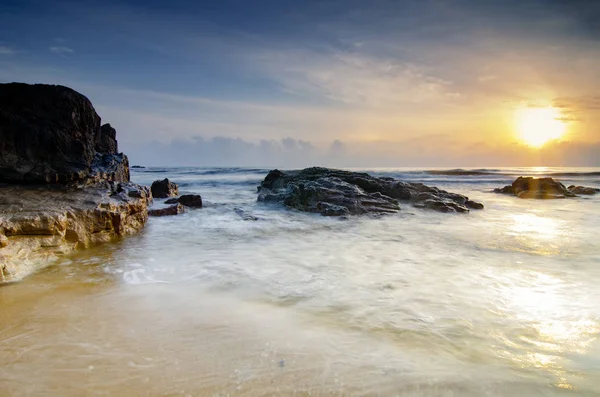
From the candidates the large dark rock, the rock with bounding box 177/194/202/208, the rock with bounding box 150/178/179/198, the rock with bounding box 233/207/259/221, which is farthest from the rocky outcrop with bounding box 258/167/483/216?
the large dark rock

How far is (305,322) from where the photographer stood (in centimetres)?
275

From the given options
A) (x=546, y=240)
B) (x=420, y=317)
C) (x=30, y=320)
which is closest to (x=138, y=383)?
(x=30, y=320)

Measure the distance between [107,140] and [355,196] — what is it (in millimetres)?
6863

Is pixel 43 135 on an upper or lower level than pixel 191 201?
upper

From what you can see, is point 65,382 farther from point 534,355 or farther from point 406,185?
point 406,185

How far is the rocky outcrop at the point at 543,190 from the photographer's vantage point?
1430cm

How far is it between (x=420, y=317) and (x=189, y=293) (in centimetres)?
209

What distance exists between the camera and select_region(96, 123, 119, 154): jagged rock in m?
8.85

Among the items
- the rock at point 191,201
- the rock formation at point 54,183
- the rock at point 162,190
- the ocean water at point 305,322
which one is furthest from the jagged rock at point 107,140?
the ocean water at point 305,322

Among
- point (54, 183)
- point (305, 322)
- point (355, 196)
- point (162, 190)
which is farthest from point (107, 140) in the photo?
point (305, 322)

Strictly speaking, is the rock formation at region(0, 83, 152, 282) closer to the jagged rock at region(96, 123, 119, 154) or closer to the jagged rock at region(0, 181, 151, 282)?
the jagged rock at region(0, 181, 151, 282)

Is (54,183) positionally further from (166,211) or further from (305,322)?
(305,322)

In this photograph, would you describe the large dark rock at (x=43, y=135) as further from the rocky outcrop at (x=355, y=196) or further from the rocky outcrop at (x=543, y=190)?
the rocky outcrop at (x=543, y=190)

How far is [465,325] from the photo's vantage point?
8.86 ft
